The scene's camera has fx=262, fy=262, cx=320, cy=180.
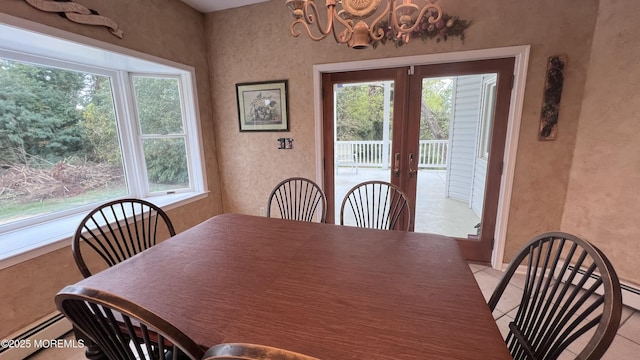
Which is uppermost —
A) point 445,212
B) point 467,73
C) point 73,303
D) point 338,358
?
point 467,73

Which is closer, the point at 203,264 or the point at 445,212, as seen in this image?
the point at 203,264

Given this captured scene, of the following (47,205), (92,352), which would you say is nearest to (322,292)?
(92,352)

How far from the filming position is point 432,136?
262 centimetres

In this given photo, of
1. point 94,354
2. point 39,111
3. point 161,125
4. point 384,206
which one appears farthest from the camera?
point 161,125

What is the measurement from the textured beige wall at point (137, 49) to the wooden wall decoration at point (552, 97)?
11.0 feet

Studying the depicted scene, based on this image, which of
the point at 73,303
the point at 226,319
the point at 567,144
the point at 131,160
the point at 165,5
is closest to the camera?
the point at 73,303

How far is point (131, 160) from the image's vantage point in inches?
107

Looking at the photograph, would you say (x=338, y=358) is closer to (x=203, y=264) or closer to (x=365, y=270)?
(x=365, y=270)

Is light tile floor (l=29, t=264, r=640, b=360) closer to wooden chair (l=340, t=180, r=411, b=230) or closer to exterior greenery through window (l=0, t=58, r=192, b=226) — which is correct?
wooden chair (l=340, t=180, r=411, b=230)

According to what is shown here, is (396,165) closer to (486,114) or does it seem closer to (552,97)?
(486,114)

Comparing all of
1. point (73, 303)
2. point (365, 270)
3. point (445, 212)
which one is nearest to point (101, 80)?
point (73, 303)

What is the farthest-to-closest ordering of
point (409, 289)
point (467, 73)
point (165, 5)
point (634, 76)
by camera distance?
point (165, 5), point (467, 73), point (634, 76), point (409, 289)

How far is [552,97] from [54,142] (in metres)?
4.12

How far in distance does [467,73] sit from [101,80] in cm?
341
